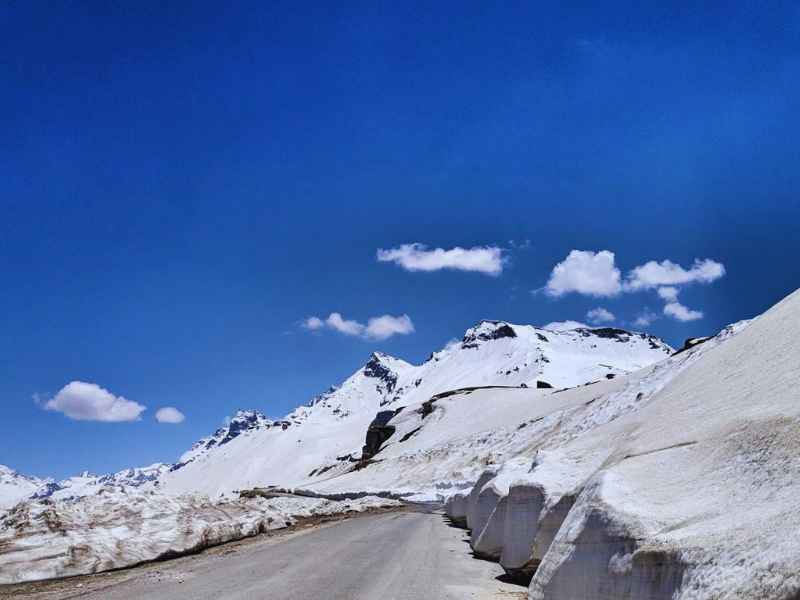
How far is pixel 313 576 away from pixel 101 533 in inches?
237

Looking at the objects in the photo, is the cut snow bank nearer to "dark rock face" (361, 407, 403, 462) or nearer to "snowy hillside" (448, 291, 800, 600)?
"snowy hillside" (448, 291, 800, 600)

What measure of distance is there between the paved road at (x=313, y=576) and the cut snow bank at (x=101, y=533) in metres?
0.67

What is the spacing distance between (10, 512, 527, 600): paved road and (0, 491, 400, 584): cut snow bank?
26.3 inches

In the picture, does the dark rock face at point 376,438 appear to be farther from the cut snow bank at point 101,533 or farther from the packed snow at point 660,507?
the packed snow at point 660,507

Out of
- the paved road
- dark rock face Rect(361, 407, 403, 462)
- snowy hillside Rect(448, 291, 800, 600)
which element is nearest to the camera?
snowy hillside Rect(448, 291, 800, 600)

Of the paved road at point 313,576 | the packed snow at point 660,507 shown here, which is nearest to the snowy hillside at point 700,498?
the packed snow at point 660,507

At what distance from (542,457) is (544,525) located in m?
3.05

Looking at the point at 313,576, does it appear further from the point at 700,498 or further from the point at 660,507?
the point at 700,498

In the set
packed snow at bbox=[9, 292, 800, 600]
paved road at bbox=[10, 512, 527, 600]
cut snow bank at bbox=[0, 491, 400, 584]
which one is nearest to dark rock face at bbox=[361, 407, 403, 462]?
cut snow bank at bbox=[0, 491, 400, 584]

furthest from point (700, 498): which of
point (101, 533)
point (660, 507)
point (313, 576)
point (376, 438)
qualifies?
point (376, 438)

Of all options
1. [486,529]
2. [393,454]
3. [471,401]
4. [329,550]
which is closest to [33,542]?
[329,550]

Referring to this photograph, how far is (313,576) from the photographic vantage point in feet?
37.9

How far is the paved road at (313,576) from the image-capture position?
9.84 m

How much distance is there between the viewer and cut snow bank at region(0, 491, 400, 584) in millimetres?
12508
